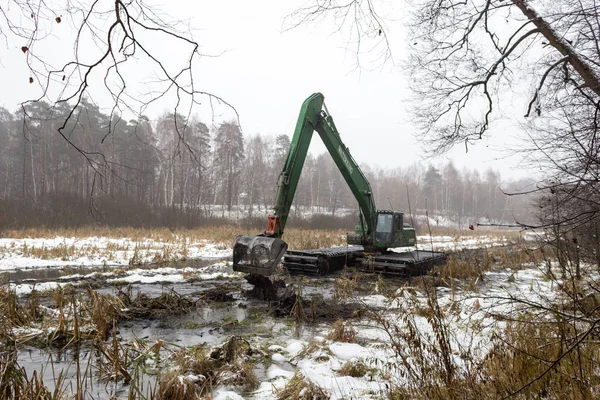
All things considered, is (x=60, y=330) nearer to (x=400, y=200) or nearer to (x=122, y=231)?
(x=122, y=231)

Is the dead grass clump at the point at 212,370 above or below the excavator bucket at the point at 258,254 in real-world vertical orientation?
below

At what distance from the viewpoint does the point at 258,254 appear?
7535 mm

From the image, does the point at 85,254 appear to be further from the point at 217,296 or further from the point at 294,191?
the point at 294,191

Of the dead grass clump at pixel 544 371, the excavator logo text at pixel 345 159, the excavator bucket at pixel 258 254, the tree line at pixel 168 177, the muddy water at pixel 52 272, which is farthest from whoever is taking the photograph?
the tree line at pixel 168 177

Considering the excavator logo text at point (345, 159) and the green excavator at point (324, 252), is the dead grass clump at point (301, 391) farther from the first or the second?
the excavator logo text at point (345, 159)

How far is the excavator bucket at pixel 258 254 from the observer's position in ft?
24.4

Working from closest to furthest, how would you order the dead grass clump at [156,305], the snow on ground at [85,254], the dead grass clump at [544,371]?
1. the dead grass clump at [544,371]
2. the dead grass clump at [156,305]
3. the snow on ground at [85,254]

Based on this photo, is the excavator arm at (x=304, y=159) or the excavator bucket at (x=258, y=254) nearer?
the excavator bucket at (x=258, y=254)

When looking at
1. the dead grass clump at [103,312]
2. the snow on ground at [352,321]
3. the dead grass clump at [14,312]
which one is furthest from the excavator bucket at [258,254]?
the dead grass clump at [14,312]

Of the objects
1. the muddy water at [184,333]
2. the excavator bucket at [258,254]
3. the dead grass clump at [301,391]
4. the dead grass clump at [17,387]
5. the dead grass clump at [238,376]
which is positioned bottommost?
the muddy water at [184,333]

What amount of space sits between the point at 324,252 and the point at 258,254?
4639 mm

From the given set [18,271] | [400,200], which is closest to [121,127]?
[18,271]

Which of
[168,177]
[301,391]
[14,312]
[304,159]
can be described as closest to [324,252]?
[304,159]

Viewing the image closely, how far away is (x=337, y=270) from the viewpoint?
12.4 meters
